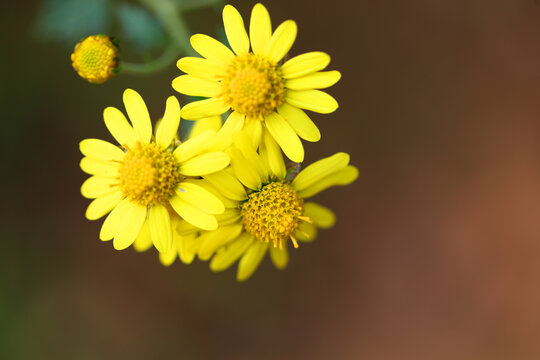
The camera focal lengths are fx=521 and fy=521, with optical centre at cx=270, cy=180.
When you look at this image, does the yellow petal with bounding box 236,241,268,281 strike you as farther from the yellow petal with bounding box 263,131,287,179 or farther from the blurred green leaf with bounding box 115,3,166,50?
the blurred green leaf with bounding box 115,3,166,50

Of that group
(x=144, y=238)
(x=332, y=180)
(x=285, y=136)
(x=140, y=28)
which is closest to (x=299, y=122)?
(x=285, y=136)

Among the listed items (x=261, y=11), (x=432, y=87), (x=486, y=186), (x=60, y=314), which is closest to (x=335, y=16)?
(x=432, y=87)

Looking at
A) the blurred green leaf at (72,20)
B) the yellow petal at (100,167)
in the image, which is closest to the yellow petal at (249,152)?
the yellow petal at (100,167)

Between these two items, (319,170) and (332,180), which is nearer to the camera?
(319,170)

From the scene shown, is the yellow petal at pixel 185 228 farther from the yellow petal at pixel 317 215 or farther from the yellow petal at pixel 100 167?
the yellow petal at pixel 317 215

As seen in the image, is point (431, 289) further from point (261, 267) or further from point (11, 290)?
point (11, 290)

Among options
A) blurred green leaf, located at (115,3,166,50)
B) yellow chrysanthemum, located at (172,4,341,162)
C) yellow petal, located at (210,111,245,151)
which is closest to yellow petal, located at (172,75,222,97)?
yellow chrysanthemum, located at (172,4,341,162)

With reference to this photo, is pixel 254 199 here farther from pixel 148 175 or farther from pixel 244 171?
pixel 148 175
